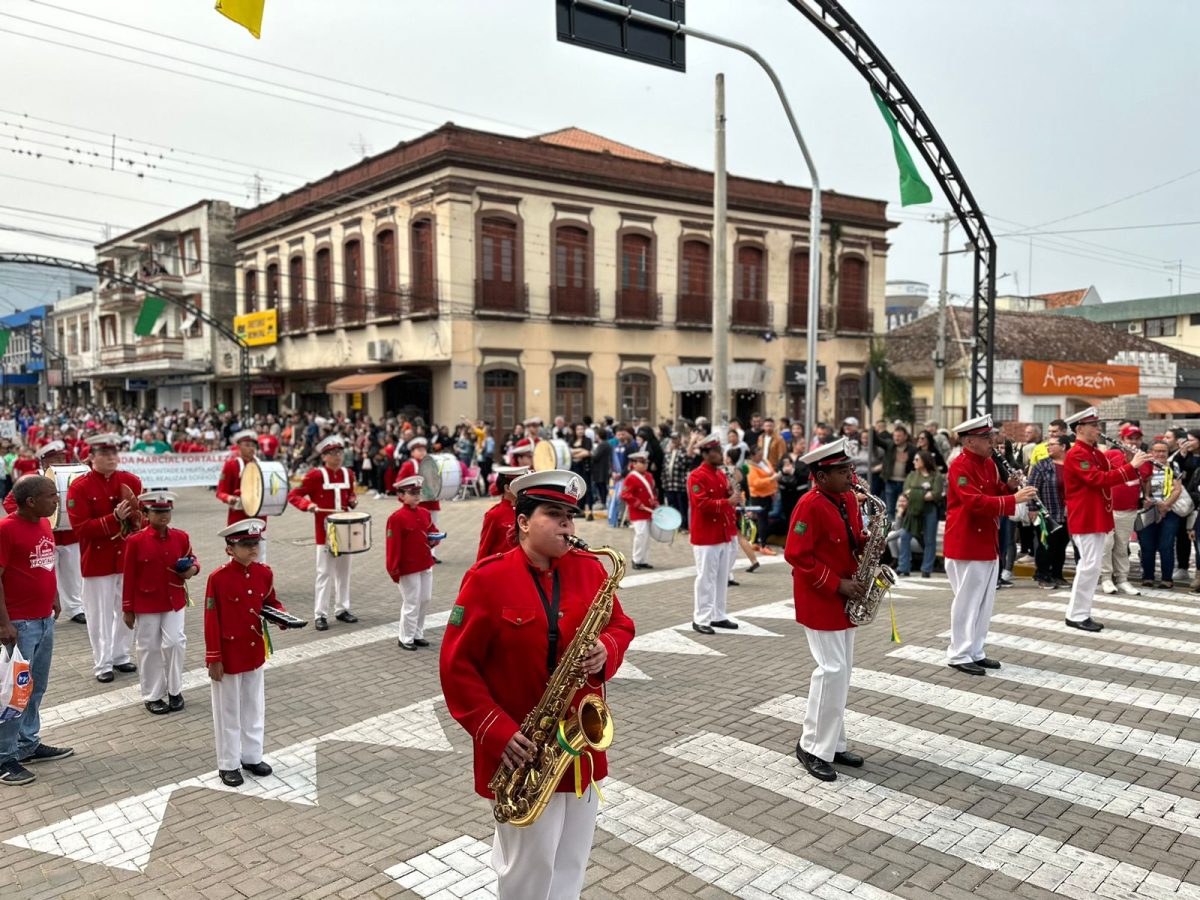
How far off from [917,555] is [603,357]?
1828 cm

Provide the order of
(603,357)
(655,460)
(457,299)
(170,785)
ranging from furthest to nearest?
(603,357) < (457,299) < (655,460) < (170,785)

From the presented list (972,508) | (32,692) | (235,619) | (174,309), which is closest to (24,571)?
(32,692)

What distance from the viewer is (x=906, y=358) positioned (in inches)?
1523

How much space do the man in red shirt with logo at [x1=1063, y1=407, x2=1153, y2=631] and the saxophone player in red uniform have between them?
4706 millimetres

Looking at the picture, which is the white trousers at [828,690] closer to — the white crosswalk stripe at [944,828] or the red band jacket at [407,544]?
the white crosswalk stripe at [944,828]

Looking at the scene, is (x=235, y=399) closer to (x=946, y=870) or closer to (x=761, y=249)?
(x=761, y=249)

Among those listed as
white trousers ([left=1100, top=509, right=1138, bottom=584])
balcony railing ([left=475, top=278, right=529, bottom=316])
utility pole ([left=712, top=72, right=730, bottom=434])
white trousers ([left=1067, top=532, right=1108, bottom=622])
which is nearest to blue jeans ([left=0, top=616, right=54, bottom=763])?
white trousers ([left=1067, top=532, right=1108, bottom=622])

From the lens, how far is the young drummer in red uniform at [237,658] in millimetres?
5641

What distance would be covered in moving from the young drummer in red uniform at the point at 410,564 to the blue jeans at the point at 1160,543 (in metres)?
9.06

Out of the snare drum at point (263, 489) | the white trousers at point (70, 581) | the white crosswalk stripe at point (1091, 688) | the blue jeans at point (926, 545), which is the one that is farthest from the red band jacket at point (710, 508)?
the white trousers at point (70, 581)

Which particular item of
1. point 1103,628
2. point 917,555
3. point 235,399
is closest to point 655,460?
point 917,555

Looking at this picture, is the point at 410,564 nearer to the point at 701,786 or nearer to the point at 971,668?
the point at 701,786

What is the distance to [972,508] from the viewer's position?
7.46 meters

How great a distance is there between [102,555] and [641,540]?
7.21m
